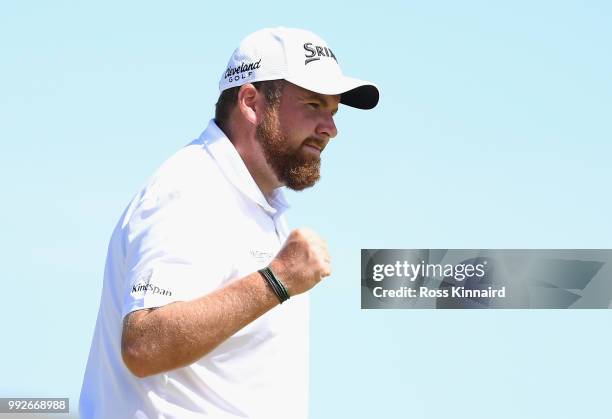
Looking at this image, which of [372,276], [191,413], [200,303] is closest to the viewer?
[200,303]

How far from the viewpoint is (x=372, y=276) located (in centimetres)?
1235

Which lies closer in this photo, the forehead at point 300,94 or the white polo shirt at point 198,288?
the white polo shirt at point 198,288

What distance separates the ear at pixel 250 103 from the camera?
4617mm

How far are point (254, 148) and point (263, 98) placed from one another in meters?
0.25

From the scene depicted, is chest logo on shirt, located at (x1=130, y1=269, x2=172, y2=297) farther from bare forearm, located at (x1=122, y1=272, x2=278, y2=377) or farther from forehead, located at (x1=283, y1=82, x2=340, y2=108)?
forehead, located at (x1=283, y1=82, x2=340, y2=108)

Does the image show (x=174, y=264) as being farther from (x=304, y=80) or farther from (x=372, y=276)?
(x=372, y=276)

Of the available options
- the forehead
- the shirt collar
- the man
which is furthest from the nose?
the shirt collar

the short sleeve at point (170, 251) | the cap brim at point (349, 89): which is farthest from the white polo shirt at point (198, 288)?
the cap brim at point (349, 89)

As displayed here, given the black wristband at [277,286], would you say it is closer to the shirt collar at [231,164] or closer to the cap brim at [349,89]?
the shirt collar at [231,164]

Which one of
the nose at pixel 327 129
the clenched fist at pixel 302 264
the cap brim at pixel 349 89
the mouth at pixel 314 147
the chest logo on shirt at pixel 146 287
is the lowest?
the chest logo on shirt at pixel 146 287

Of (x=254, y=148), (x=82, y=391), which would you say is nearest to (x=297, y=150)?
(x=254, y=148)

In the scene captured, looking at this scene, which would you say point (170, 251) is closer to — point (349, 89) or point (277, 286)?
point (277, 286)

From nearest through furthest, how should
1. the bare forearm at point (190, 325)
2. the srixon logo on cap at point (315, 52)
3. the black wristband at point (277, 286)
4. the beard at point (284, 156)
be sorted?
1. the bare forearm at point (190, 325)
2. the black wristband at point (277, 286)
3. the beard at point (284, 156)
4. the srixon logo on cap at point (315, 52)

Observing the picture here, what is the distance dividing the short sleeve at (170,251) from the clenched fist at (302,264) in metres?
0.30
